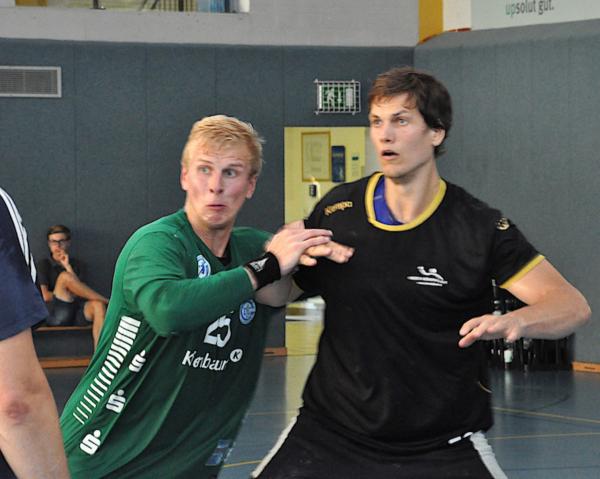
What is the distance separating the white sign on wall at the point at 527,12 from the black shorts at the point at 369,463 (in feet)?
33.0

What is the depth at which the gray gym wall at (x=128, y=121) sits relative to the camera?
13.7 m

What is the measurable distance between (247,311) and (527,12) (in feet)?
33.9

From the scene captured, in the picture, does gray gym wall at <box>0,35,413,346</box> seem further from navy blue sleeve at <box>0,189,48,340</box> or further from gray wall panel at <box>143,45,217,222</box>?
navy blue sleeve at <box>0,189,48,340</box>

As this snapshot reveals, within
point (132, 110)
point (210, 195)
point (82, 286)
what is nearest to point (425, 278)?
point (210, 195)

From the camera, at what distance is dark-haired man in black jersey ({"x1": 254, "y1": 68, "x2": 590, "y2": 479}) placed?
366 cm

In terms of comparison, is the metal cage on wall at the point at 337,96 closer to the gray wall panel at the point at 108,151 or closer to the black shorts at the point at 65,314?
the gray wall panel at the point at 108,151

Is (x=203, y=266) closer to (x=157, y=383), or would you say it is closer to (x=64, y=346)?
(x=157, y=383)

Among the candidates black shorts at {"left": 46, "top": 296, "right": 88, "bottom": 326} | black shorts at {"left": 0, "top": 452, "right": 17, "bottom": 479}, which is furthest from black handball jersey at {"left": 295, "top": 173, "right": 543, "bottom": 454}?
black shorts at {"left": 46, "top": 296, "right": 88, "bottom": 326}

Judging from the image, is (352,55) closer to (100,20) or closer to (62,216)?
(100,20)

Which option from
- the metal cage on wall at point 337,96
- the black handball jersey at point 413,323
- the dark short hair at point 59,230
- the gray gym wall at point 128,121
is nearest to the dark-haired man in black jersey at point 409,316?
the black handball jersey at point 413,323

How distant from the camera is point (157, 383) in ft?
12.0

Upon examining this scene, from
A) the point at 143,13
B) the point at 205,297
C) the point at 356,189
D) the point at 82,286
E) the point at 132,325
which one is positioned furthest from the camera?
the point at 143,13

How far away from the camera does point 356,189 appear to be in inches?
154

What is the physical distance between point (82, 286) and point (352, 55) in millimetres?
4374
